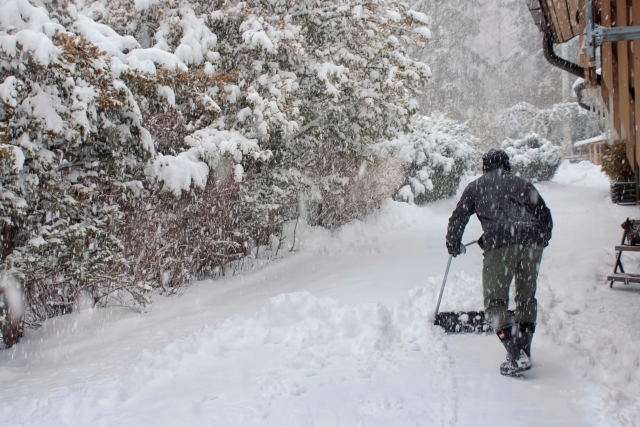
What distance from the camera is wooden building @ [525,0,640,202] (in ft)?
13.0

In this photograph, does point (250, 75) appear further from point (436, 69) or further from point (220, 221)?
Result: point (436, 69)

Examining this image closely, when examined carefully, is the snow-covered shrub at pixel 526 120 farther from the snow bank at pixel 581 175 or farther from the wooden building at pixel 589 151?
the snow bank at pixel 581 175

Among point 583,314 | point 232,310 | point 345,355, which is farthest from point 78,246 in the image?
point 583,314

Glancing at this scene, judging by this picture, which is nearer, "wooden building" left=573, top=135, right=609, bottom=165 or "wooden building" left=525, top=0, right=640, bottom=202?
"wooden building" left=525, top=0, right=640, bottom=202

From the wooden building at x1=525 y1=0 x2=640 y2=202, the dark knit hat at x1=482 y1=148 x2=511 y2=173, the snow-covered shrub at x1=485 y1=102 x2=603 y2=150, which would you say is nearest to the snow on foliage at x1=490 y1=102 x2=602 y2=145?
the snow-covered shrub at x1=485 y1=102 x2=603 y2=150

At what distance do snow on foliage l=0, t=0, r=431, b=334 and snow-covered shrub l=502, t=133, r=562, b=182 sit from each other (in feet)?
43.2

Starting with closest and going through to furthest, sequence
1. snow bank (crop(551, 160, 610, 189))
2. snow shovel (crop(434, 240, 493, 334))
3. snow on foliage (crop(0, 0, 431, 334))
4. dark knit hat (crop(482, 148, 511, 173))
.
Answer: dark knit hat (crop(482, 148, 511, 173)), snow on foliage (crop(0, 0, 431, 334)), snow shovel (crop(434, 240, 493, 334)), snow bank (crop(551, 160, 610, 189))

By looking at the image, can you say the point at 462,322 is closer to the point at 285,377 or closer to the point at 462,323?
the point at 462,323

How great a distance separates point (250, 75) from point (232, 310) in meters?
3.67

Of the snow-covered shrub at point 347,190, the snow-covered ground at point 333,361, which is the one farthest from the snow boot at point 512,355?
the snow-covered shrub at point 347,190

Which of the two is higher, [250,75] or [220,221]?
[250,75]

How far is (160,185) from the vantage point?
6.35 m

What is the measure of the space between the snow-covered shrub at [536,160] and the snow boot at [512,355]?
19.5 metres

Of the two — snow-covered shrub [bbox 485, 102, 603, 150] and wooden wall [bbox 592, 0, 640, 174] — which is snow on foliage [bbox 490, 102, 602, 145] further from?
wooden wall [bbox 592, 0, 640, 174]
